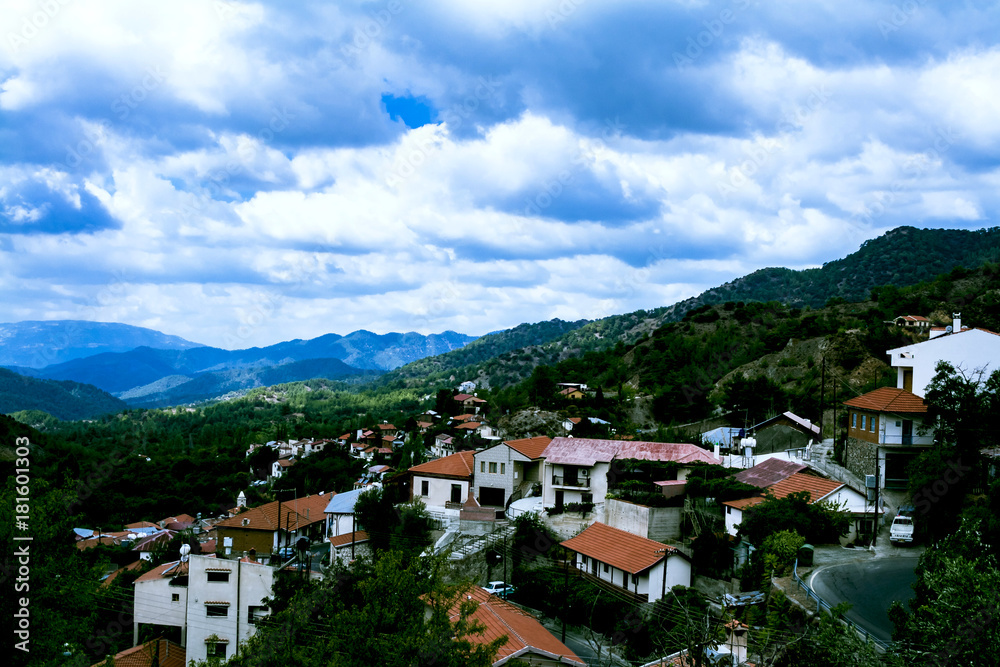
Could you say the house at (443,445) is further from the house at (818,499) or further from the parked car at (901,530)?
the parked car at (901,530)

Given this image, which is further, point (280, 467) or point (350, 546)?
point (280, 467)

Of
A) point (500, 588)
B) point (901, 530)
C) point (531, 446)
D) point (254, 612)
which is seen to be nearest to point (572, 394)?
point (531, 446)

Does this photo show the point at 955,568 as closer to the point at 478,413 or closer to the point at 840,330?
the point at 840,330

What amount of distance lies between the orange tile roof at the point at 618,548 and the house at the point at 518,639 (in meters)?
5.03

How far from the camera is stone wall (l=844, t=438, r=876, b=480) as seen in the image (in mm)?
28188

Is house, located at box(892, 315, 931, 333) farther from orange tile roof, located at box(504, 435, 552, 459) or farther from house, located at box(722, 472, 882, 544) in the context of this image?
house, located at box(722, 472, 882, 544)

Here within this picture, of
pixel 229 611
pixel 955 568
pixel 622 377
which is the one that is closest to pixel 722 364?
pixel 622 377

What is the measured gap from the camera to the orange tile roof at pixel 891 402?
2728cm

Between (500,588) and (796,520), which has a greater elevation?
(796,520)

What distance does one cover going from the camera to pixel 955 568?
11.5m

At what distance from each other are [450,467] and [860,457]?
19060mm

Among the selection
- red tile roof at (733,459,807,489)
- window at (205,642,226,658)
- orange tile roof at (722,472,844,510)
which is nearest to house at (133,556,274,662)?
window at (205,642,226,658)

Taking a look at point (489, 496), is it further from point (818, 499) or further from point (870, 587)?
point (870, 587)

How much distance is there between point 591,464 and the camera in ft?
111
